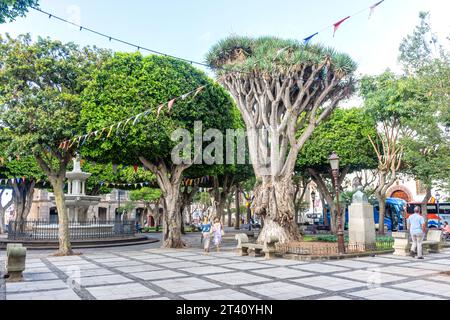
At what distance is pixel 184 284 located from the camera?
29.7ft

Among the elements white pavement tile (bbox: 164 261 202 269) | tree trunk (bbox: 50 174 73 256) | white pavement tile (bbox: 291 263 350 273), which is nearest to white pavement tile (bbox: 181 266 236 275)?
white pavement tile (bbox: 164 261 202 269)

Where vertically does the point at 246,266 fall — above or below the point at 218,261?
above

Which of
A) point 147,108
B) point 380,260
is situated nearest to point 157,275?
point 380,260

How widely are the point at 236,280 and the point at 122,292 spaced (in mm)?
2930

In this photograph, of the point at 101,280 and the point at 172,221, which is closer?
the point at 101,280

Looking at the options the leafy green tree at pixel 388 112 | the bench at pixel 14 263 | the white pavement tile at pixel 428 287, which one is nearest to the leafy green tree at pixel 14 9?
the bench at pixel 14 263

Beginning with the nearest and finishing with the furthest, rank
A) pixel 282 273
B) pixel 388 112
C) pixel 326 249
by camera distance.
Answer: pixel 282 273 → pixel 326 249 → pixel 388 112

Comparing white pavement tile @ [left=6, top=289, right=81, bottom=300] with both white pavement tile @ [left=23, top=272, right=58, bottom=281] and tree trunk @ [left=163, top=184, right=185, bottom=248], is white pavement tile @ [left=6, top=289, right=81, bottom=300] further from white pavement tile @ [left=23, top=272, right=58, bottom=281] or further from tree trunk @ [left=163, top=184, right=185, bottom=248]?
tree trunk @ [left=163, top=184, right=185, bottom=248]

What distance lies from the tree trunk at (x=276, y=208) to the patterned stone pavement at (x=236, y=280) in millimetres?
3371

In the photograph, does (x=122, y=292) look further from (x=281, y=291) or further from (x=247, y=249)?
(x=247, y=249)
